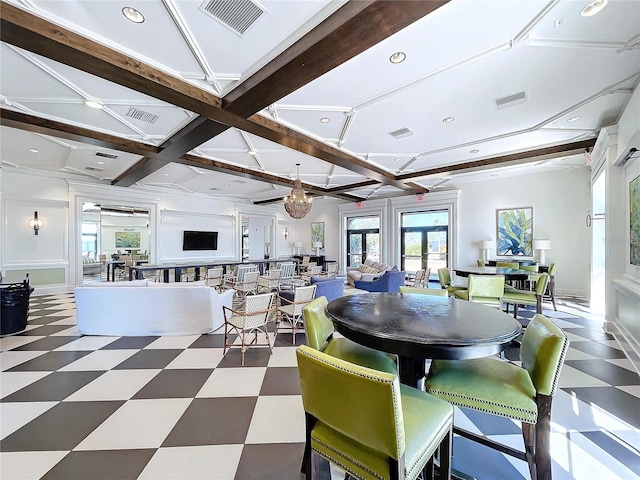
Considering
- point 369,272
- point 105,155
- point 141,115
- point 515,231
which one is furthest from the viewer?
point 369,272

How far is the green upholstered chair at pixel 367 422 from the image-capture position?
937 mm

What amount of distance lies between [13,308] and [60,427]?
3.24m

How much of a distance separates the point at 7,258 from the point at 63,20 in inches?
283

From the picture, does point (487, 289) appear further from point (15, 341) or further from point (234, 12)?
point (15, 341)

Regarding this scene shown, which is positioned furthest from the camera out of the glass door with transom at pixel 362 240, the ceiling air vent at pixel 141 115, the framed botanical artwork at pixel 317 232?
the framed botanical artwork at pixel 317 232

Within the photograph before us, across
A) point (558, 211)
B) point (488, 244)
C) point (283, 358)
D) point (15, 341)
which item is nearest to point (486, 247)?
point (488, 244)

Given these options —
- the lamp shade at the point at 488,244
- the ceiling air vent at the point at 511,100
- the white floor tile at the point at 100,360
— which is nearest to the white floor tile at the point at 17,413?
the white floor tile at the point at 100,360

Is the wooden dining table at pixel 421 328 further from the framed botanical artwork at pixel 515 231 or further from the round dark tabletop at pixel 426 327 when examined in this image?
the framed botanical artwork at pixel 515 231

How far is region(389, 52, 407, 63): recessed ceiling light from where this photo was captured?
2473 mm

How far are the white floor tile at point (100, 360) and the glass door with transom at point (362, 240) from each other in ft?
28.0

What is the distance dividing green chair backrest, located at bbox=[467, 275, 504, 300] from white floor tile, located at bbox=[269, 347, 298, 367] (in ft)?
8.71

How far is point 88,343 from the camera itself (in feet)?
11.9

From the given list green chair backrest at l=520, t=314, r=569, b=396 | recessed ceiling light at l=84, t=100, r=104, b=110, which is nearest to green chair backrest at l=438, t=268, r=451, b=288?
green chair backrest at l=520, t=314, r=569, b=396

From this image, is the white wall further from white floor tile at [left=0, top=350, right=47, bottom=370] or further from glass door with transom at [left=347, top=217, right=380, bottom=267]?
white floor tile at [left=0, top=350, right=47, bottom=370]
